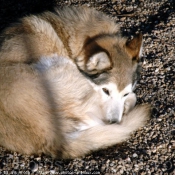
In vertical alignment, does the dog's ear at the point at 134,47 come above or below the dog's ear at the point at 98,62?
above

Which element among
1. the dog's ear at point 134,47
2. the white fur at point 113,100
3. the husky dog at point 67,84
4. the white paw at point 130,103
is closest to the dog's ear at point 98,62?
the husky dog at point 67,84

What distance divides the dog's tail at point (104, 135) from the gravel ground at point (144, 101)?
15 cm

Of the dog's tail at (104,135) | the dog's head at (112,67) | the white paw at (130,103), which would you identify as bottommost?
the dog's tail at (104,135)

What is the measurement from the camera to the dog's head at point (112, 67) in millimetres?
4320

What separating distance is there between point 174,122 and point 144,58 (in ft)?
4.14

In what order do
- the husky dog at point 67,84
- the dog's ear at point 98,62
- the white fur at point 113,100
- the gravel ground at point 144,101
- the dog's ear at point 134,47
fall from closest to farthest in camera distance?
the husky dog at point 67,84 → the gravel ground at point 144,101 → the dog's ear at point 98,62 → the white fur at point 113,100 → the dog's ear at point 134,47

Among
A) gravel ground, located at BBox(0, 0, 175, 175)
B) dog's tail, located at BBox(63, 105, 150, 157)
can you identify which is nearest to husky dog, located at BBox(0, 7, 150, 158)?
dog's tail, located at BBox(63, 105, 150, 157)

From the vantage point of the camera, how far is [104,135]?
3973 millimetres

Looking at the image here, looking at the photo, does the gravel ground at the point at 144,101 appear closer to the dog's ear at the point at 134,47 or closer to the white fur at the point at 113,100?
the white fur at the point at 113,100

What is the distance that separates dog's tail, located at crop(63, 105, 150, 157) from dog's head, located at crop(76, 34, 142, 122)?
207 millimetres

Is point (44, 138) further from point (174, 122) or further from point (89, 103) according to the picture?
point (174, 122)

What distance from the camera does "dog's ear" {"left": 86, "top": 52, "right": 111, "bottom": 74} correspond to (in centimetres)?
424

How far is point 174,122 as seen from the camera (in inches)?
174

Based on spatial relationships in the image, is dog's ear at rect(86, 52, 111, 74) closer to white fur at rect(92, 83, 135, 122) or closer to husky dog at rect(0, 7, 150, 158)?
husky dog at rect(0, 7, 150, 158)
